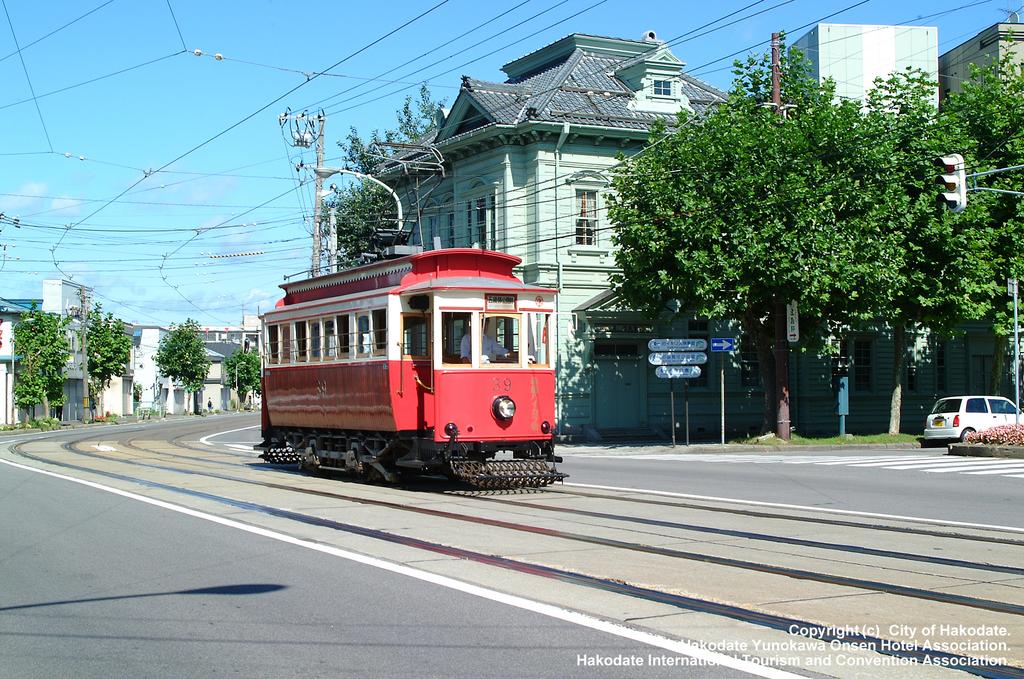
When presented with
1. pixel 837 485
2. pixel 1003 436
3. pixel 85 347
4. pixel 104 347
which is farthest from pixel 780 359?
pixel 104 347

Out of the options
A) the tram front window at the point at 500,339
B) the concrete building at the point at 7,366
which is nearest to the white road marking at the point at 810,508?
the tram front window at the point at 500,339

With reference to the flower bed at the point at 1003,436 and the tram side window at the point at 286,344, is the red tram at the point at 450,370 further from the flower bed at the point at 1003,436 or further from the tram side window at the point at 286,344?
the flower bed at the point at 1003,436

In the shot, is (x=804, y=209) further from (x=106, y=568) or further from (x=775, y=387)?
(x=106, y=568)

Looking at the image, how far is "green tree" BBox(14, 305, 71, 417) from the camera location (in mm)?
59406

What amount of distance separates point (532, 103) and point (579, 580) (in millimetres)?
30532

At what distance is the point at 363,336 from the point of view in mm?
18500

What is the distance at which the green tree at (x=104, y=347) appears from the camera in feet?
237

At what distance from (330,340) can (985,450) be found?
1684 centimetres

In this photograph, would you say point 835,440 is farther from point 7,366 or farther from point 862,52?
point 7,366

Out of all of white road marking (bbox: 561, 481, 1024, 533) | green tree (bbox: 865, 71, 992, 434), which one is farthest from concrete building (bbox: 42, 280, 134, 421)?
white road marking (bbox: 561, 481, 1024, 533)

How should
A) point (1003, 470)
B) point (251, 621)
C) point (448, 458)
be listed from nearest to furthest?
point (251, 621) → point (448, 458) → point (1003, 470)

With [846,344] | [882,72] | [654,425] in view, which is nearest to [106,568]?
[654,425]

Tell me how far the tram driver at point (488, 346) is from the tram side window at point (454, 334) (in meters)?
0.02

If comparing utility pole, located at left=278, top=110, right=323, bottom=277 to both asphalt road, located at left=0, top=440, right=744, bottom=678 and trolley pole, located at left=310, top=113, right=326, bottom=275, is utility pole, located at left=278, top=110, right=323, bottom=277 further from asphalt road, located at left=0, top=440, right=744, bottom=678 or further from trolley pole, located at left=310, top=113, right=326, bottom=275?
asphalt road, located at left=0, top=440, right=744, bottom=678
